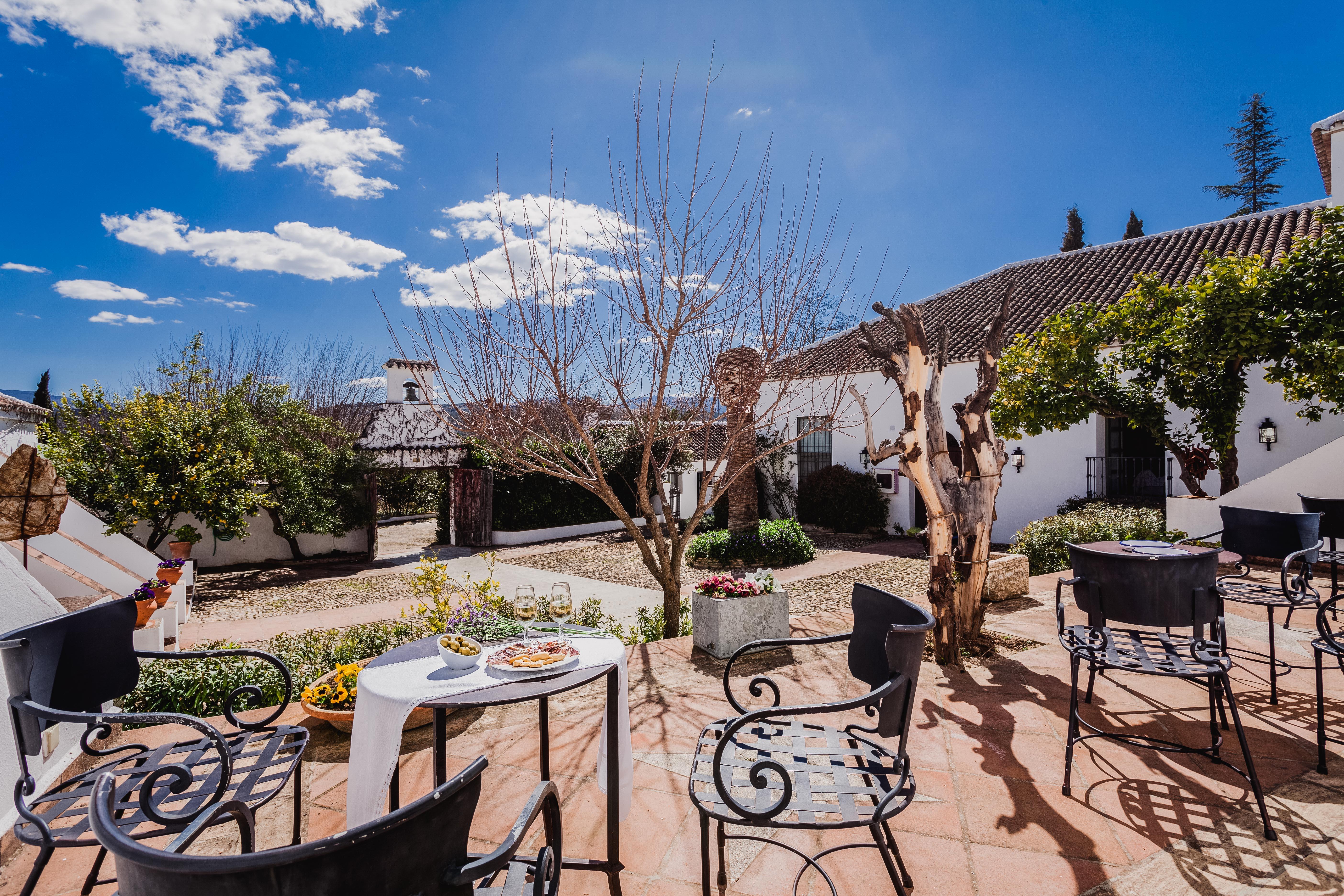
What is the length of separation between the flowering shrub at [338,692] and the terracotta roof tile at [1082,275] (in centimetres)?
792

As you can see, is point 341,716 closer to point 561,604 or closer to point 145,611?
point 561,604

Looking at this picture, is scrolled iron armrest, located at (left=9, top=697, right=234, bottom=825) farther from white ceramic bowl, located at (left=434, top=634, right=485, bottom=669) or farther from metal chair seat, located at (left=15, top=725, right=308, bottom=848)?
white ceramic bowl, located at (left=434, top=634, right=485, bottom=669)

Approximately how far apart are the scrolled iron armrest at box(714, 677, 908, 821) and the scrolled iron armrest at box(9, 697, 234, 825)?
1.44m

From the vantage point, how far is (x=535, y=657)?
2232mm

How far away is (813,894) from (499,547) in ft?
42.2

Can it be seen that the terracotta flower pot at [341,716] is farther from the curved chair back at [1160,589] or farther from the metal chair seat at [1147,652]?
the curved chair back at [1160,589]

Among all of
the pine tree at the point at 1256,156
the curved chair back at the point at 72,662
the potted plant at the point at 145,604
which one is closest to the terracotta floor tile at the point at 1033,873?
the curved chair back at the point at 72,662

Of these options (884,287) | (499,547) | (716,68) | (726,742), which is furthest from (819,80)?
(499,547)

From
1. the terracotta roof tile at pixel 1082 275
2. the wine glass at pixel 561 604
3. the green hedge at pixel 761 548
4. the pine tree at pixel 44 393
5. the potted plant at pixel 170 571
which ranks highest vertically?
the terracotta roof tile at pixel 1082 275

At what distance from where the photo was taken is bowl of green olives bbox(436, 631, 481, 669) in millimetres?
2197

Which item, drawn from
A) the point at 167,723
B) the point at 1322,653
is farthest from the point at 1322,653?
the point at 167,723

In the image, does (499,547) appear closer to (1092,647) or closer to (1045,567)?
(1045,567)

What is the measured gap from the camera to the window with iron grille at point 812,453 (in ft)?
50.5

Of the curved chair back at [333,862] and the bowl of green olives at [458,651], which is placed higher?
the curved chair back at [333,862]
